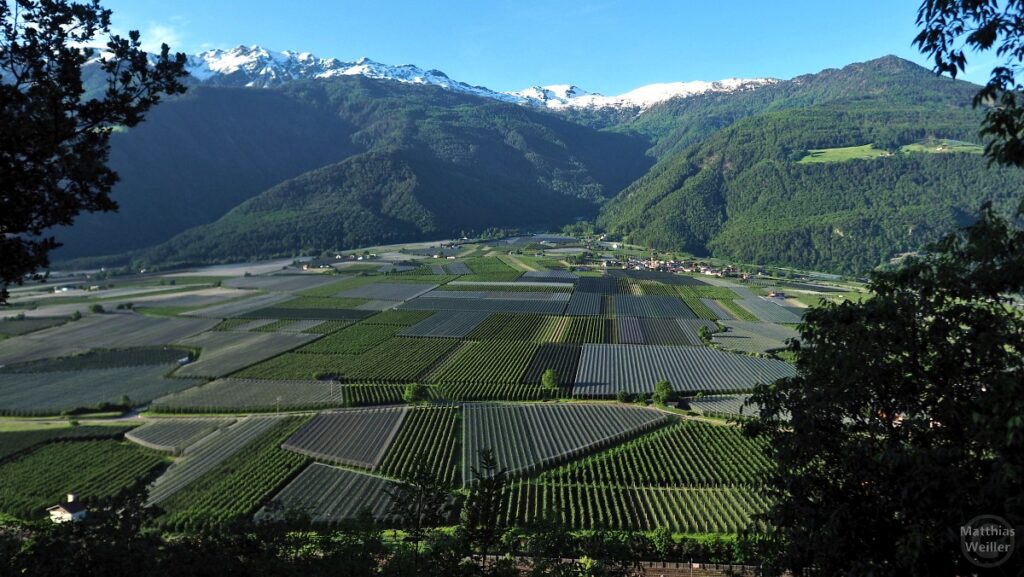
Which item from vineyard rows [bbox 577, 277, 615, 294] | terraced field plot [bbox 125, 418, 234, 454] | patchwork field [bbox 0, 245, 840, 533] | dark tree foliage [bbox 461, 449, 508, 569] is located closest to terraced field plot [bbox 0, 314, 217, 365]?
patchwork field [bbox 0, 245, 840, 533]

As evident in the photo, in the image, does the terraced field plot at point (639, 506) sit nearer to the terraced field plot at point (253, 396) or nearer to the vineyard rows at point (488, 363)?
the vineyard rows at point (488, 363)

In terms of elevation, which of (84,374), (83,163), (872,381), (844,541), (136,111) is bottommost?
(84,374)

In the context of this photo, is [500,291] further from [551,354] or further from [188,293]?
[188,293]

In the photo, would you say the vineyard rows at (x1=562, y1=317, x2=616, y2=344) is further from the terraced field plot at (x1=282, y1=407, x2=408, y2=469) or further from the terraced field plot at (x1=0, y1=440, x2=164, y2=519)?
the terraced field plot at (x1=0, y1=440, x2=164, y2=519)

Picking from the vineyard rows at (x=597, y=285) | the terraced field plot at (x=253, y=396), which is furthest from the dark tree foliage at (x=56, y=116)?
the vineyard rows at (x=597, y=285)

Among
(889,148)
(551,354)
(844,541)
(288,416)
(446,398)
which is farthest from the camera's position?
(889,148)

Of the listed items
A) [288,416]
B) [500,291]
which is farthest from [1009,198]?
[288,416]
